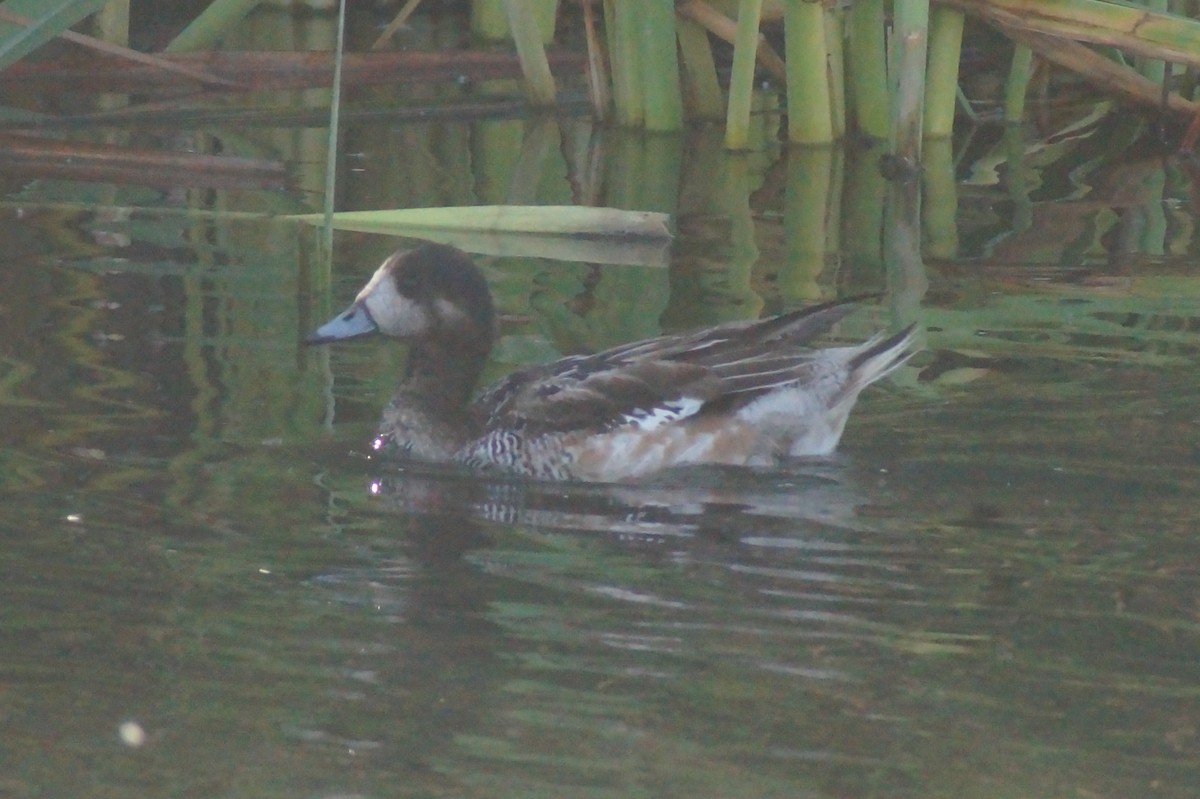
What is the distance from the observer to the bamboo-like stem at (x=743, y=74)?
400 inches

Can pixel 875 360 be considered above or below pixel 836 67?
below

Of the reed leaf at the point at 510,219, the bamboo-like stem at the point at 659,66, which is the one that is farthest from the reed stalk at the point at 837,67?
the reed leaf at the point at 510,219

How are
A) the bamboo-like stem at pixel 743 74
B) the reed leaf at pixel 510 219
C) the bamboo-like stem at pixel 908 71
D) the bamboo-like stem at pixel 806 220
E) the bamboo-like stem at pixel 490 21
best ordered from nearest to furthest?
the reed leaf at pixel 510 219, the bamboo-like stem at pixel 806 220, the bamboo-like stem at pixel 908 71, the bamboo-like stem at pixel 743 74, the bamboo-like stem at pixel 490 21

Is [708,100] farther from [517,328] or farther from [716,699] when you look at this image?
[716,699]

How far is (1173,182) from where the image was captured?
1108cm

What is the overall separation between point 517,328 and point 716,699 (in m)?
3.67

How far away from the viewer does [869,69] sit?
10.9 meters

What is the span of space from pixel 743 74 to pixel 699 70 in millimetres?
1371

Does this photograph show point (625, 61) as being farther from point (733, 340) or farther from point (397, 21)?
point (733, 340)

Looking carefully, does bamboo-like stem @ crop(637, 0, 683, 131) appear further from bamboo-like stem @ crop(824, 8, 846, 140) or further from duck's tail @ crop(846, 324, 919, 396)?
duck's tail @ crop(846, 324, 919, 396)

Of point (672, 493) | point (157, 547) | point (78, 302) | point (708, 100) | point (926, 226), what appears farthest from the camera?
point (708, 100)

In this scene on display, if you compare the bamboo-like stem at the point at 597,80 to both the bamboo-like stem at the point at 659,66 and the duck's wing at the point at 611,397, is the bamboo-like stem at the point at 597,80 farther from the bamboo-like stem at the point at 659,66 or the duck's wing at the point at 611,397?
the duck's wing at the point at 611,397

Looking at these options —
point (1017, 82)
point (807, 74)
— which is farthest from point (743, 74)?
point (1017, 82)

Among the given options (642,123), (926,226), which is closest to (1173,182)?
(926,226)
